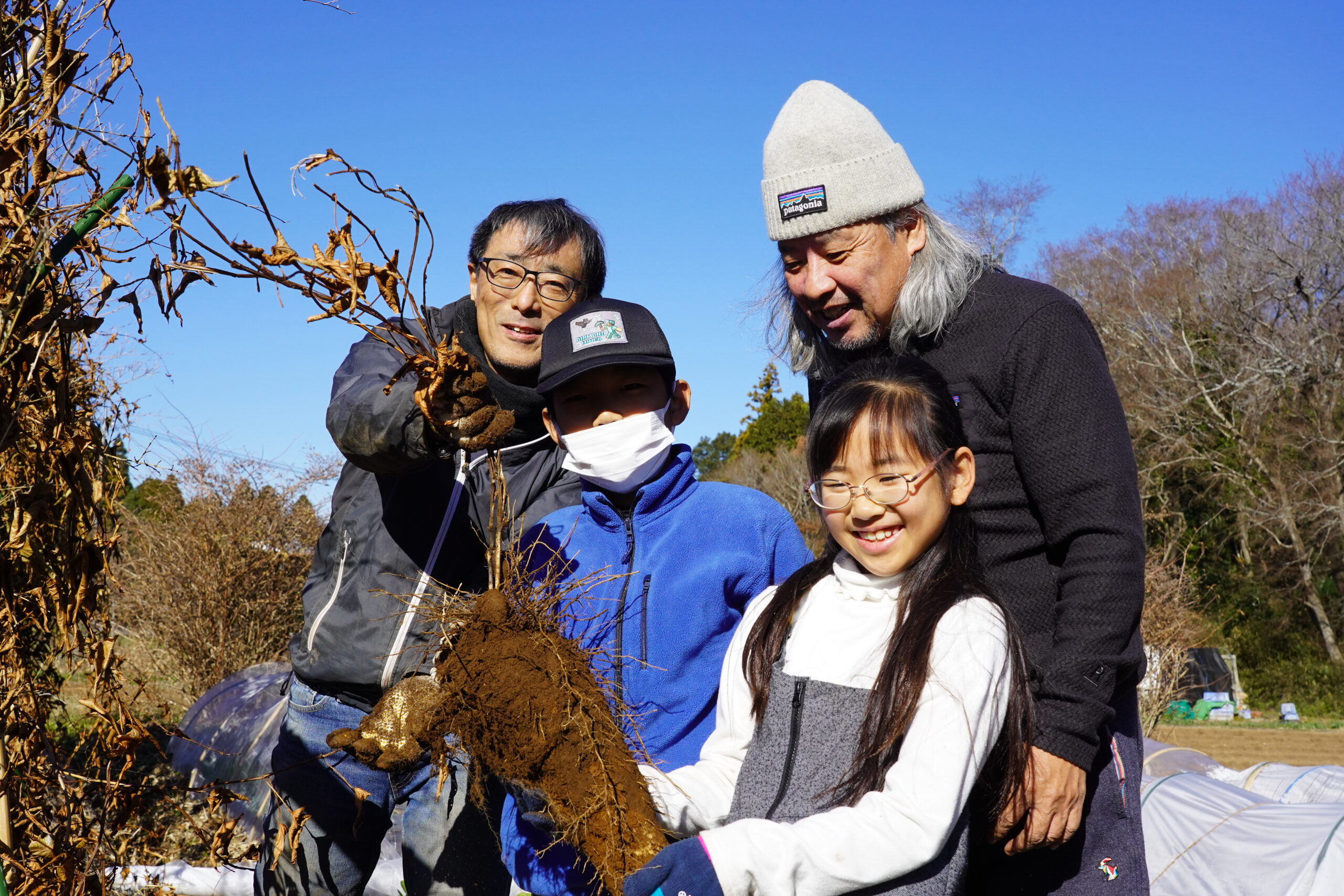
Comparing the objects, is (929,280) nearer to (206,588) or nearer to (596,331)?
(596,331)

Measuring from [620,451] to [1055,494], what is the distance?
99 centimetres

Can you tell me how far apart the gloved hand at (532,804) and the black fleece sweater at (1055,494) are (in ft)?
3.11

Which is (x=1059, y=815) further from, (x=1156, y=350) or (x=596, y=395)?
(x=1156, y=350)

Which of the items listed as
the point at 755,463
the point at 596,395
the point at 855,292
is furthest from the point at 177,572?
the point at 755,463

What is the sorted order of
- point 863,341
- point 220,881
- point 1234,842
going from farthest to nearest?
point 1234,842 < point 220,881 < point 863,341

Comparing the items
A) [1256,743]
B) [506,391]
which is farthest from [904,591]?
[1256,743]

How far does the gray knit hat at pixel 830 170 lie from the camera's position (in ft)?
6.84

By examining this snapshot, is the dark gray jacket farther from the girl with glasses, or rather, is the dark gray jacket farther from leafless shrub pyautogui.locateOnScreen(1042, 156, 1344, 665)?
leafless shrub pyautogui.locateOnScreen(1042, 156, 1344, 665)

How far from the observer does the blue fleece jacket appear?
2240 millimetres

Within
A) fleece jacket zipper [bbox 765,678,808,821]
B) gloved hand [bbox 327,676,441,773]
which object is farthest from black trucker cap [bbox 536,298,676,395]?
Answer: fleece jacket zipper [bbox 765,678,808,821]

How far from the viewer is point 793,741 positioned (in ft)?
5.89

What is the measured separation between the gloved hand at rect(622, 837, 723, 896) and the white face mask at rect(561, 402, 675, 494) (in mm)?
978

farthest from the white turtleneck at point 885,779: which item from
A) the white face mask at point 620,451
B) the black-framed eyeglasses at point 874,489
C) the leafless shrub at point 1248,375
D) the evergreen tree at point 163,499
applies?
the leafless shrub at point 1248,375

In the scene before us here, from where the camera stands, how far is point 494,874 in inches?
112
